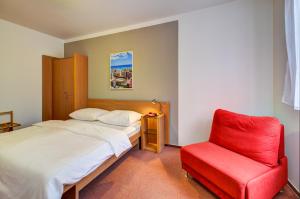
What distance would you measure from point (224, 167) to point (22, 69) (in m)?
4.12

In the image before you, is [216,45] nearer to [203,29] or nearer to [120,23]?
[203,29]

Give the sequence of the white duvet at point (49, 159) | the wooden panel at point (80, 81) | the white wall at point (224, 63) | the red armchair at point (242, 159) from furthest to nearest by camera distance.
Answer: the wooden panel at point (80, 81) → the white wall at point (224, 63) → the red armchair at point (242, 159) → the white duvet at point (49, 159)

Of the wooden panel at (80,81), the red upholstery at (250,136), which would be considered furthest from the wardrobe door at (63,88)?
the red upholstery at (250,136)

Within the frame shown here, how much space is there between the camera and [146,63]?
3107 mm

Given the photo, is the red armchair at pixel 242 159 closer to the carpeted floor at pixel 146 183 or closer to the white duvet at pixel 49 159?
the carpeted floor at pixel 146 183

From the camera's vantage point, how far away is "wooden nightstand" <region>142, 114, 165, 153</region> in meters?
2.73

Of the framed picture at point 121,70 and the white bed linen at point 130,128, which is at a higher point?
the framed picture at point 121,70

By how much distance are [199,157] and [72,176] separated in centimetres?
129

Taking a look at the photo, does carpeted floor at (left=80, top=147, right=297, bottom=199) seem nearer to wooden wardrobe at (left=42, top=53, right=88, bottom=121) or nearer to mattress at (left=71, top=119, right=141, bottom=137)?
mattress at (left=71, top=119, right=141, bottom=137)

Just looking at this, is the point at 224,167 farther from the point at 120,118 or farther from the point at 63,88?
the point at 63,88

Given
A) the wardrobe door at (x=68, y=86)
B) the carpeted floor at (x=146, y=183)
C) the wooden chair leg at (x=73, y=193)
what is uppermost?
the wardrobe door at (x=68, y=86)

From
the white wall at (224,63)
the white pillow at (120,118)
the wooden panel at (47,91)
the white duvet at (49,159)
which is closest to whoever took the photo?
the white duvet at (49,159)

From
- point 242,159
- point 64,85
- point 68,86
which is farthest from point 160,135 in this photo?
point 64,85

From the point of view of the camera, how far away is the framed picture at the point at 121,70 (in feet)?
10.7
